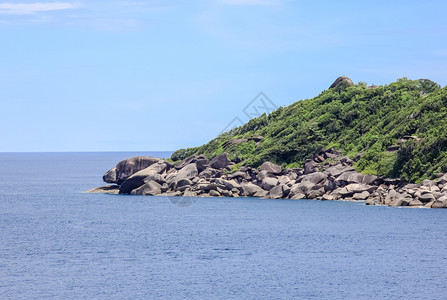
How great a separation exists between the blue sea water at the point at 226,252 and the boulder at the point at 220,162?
20.3 m

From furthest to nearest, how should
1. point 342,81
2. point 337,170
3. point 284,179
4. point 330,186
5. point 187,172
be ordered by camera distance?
point 342,81
point 187,172
point 284,179
point 337,170
point 330,186

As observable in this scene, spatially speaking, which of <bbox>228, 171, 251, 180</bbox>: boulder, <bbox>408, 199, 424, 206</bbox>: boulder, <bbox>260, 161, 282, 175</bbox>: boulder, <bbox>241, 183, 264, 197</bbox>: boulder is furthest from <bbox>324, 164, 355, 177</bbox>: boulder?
<bbox>408, 199, 424, 206</bbox>: boulder

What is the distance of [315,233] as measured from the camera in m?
68.9

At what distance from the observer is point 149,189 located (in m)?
110

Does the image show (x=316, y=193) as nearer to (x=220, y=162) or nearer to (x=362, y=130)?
(x=362, y=130)

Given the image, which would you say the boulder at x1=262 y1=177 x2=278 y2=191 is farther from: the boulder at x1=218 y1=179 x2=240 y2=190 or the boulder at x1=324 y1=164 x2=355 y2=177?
the boulder at x1=324 y1=164 x2=355 y2=177

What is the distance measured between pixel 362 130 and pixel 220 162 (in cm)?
2419

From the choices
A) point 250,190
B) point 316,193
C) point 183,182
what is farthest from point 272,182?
point 183,182

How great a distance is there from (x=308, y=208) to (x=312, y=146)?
86.6 ft

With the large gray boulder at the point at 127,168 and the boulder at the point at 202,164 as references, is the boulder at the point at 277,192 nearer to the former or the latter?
the boulder at the point at 202,164

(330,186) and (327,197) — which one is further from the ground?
(330,186)

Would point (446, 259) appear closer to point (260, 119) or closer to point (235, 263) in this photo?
point (235, 263)

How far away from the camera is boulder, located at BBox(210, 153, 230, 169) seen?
378 ft

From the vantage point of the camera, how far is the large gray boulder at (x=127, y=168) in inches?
4572
